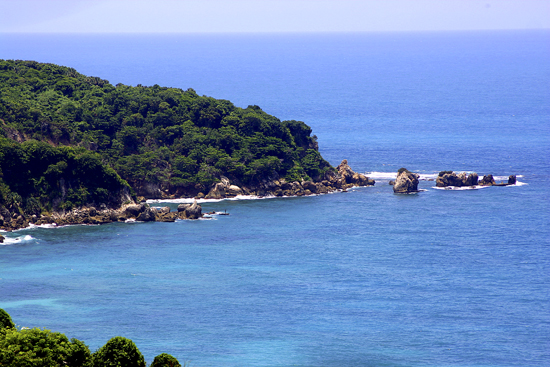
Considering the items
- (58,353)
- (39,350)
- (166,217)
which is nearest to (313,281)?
(166,217)

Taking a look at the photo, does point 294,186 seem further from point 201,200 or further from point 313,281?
point 313,281

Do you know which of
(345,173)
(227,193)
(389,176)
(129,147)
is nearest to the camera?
(227,193)

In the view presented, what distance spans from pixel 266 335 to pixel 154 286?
65.6ft

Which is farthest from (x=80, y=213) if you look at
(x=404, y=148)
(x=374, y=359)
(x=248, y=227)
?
(x=404, y=148)

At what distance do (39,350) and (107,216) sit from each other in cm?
6977

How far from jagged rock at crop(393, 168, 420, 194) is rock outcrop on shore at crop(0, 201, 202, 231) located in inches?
1513

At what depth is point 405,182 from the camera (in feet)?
470

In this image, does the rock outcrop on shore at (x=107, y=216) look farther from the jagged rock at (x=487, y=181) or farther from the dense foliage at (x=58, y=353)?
the dense foliage at (x=58, y=353)

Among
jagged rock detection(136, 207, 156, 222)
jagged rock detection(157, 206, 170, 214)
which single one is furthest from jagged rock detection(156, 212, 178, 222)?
jagged rock detection(136, 207, 156, 222)

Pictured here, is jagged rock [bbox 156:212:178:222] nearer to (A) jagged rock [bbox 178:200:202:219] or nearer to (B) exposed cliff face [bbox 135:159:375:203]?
(A) jagged rock [bbox 178:200:202:219]

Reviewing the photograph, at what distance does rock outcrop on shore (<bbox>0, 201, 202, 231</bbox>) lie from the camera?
11631cm

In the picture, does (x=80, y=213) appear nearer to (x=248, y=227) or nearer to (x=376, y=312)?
(x=248, y=227)

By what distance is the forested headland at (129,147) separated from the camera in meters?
120

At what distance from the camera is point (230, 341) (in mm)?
80250
